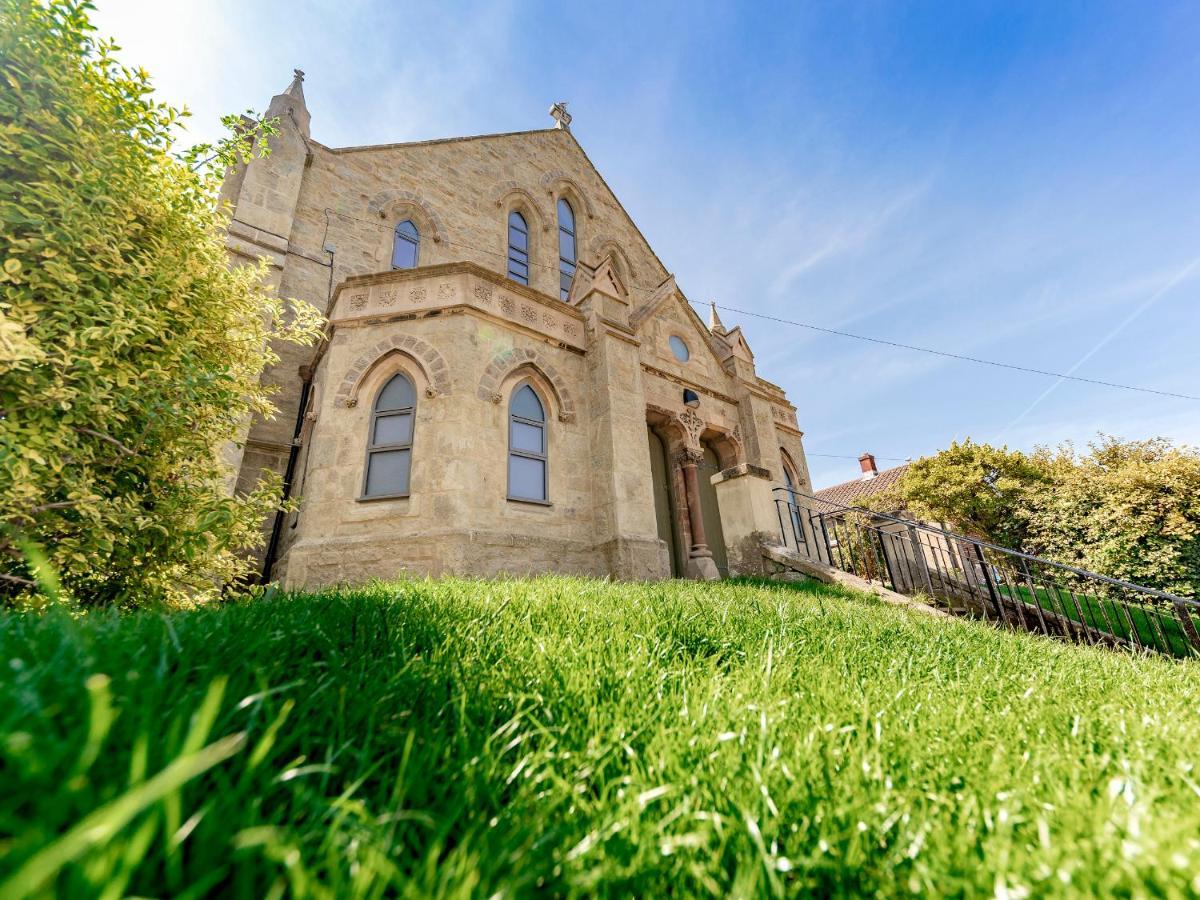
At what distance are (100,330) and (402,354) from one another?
16.2ft

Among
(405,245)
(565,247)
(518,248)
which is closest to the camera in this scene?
(405,245)

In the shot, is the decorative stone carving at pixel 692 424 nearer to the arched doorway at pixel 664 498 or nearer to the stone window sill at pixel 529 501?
the arched doorway at pixel 664 498

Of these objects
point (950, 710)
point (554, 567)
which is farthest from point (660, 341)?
point (950, 710)

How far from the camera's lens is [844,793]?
137 centimetres

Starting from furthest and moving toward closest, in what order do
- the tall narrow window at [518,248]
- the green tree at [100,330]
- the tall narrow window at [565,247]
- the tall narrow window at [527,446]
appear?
the tall narrow window at [565,247]
the tall narrow window at [518,248]
the tall narrow window at [527,446]
the green tree at [100,330]

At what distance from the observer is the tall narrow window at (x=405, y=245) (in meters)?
12.1

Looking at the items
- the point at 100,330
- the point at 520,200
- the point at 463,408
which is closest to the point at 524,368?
the point at 463,408

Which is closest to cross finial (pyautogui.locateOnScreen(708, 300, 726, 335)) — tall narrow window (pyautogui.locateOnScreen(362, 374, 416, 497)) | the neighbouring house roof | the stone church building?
A: the stone church building

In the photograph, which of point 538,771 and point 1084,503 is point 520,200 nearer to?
point 538,771

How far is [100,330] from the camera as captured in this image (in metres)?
3.35

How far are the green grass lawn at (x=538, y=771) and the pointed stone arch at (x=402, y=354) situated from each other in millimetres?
5720

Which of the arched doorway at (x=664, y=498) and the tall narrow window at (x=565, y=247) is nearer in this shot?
the arched doorway at (x=664, y=498)

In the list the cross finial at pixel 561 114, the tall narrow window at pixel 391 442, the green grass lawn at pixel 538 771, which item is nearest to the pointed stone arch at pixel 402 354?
the tall narrow window at pixel 391 442

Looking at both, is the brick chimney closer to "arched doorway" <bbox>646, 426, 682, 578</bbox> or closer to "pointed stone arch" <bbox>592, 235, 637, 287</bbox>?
"pointed stone arch" <bbox>592, 235, 637, 287</bbox>
